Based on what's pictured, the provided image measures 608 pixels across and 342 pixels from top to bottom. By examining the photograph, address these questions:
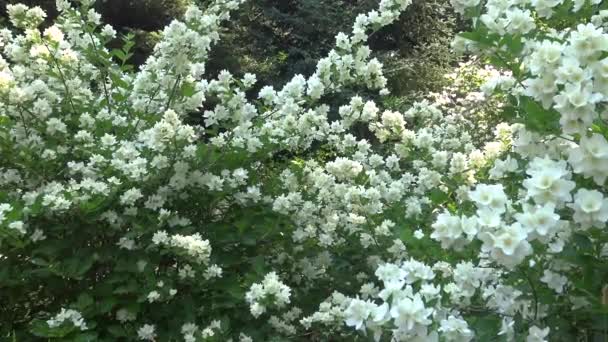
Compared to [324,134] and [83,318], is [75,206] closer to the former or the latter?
[83,318]

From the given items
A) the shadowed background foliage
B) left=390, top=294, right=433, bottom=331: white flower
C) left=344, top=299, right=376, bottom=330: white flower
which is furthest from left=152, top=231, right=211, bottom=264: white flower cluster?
the shadowed background foliage

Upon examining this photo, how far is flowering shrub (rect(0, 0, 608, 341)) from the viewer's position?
1.59 meters

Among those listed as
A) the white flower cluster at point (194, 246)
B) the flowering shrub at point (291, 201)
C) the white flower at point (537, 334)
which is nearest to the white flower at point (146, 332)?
the flowering shrub at point (291, 201)

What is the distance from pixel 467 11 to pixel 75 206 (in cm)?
169

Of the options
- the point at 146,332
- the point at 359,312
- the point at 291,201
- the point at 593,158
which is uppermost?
the point at 593,158

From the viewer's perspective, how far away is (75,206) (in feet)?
8.55

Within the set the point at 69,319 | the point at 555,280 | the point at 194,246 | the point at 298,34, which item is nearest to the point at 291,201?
the point at 194,246

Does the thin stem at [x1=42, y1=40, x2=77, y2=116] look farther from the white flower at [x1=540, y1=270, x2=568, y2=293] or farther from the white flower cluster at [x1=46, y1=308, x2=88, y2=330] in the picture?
the white flower at [x1=540, y1=270, x2=568, y2=293]

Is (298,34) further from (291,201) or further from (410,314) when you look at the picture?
(410,314)

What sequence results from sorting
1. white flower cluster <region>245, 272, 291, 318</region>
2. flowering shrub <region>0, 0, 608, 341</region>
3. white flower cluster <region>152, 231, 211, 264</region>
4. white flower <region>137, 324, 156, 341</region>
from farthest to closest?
white flower <region>137, 324, 156, 341</region> → white flower cluster <region>152, 231, 211, 264</region> → white flower cluster <region>245, 272, 291, 318</region> → flowering shrub <region>0, 0, 608, 341</region>

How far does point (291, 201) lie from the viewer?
9.77ft

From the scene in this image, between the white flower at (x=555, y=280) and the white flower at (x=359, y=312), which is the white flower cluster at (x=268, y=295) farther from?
the white flower at (x=555, y=280)

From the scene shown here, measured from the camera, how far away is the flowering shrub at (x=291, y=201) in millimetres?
1593

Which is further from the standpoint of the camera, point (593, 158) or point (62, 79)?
point (62, 79)
